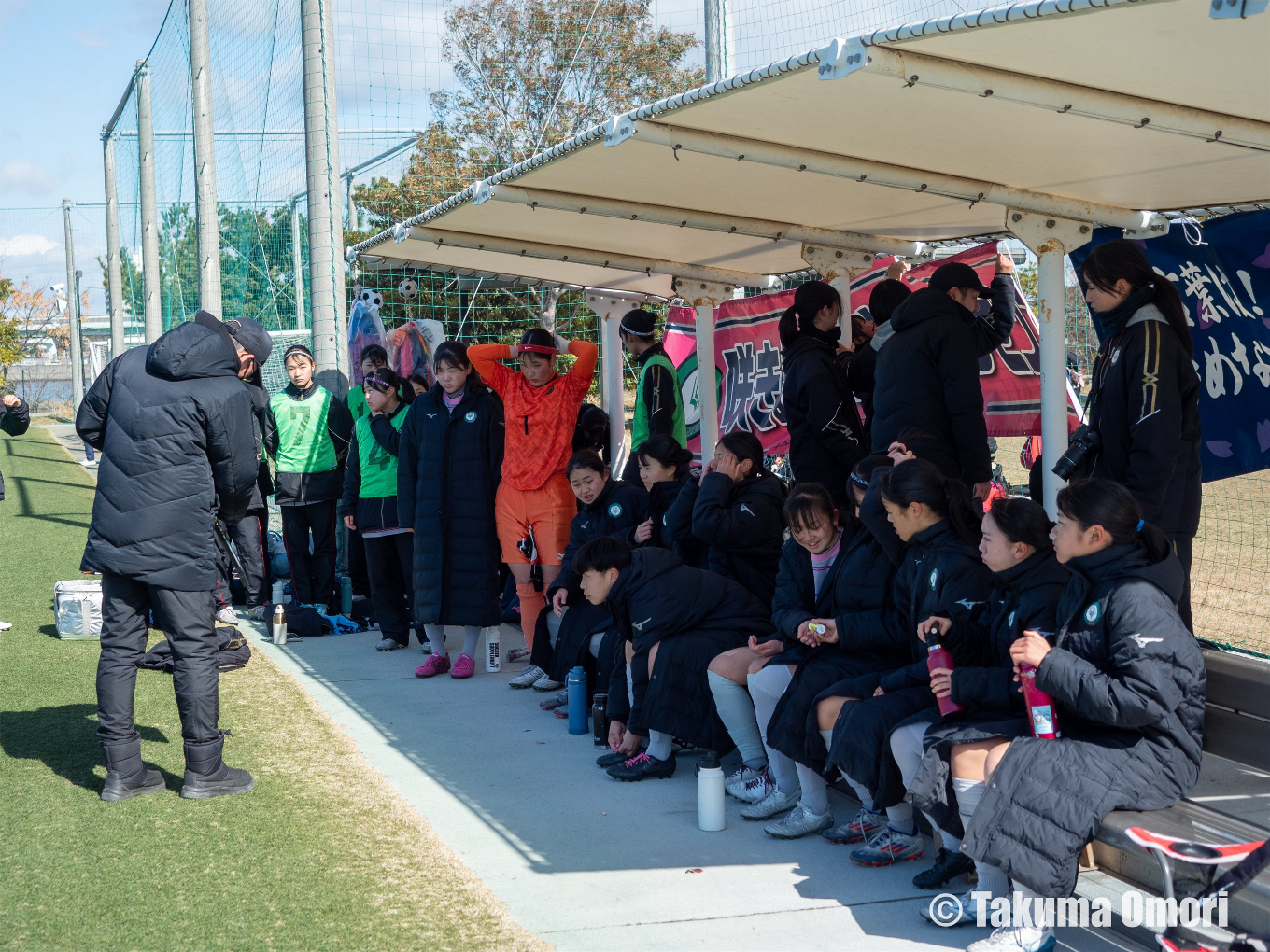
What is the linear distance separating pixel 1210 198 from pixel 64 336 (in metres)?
67.6

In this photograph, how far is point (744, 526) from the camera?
4.83 meters

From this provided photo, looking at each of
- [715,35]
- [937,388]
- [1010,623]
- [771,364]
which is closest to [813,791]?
[1010,623]

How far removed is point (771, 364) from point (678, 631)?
3.25 meters

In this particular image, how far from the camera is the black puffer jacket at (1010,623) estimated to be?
329 cm

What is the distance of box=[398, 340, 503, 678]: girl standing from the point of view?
21.1 feet

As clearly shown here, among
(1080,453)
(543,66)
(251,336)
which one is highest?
(543,66)

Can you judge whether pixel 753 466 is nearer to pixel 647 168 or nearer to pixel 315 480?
pixel 647 168

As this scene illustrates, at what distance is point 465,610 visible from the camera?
253 inches

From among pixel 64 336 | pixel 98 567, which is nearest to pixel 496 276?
pixel 98 567

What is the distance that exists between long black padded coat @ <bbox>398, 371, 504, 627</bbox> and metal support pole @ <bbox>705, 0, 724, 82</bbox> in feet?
7.54

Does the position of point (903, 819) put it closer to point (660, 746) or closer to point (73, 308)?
point (660, 746)

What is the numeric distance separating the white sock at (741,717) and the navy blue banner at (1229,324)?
6.54 ft

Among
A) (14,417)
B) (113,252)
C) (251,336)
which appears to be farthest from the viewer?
(113,252)

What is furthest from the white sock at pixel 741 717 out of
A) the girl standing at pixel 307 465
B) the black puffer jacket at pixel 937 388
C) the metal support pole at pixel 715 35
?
the girl standing at pixel 307 465
